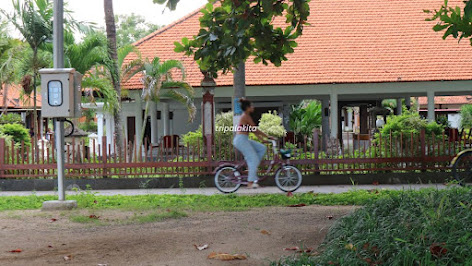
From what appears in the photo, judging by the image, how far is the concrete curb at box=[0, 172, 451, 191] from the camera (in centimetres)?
1411

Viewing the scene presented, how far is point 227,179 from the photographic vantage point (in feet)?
42.2

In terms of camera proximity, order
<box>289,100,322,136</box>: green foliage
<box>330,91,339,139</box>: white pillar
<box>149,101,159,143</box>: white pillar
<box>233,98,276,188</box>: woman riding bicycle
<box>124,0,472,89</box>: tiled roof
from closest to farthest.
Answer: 1. <box>233,98,276,188</box>: woman riding bicycle
2. <box>124,0,472,89</box>: tiled roof
3. <box>330,91,339,139</box>: white pillar
4. <box>149,101,159,143</box>: white pillar
5. <box>289,100,322,136</box>: green foliage

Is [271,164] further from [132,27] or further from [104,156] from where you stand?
[132,27]

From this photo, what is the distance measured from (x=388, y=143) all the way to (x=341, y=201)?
453 cm

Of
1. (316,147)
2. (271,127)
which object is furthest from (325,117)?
(316,147)

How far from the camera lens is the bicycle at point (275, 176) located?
41.9 feet

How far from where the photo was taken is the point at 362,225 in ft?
20.6

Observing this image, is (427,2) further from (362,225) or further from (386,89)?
(362,225)

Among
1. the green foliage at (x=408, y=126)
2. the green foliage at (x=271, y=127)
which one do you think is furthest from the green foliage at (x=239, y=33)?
the green foliage at (x=271, y=127)

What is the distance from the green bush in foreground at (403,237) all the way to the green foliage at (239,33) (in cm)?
368

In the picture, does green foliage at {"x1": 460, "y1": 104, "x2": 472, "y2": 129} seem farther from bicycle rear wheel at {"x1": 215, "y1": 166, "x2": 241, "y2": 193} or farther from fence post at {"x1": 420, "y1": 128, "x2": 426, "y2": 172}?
bicycle rear wheel at {"x1": 215, "y1": 166, "x2": 241, "y2": 193}

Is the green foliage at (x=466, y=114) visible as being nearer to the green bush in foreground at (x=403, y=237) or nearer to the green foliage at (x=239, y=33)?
the green foliage at (x=239, y=33)

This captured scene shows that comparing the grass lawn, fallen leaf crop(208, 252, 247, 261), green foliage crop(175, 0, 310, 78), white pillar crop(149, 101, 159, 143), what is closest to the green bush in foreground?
fallen leaf crop(208, 252, 247, 261)

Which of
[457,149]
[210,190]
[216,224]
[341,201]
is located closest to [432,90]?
[457,149]
